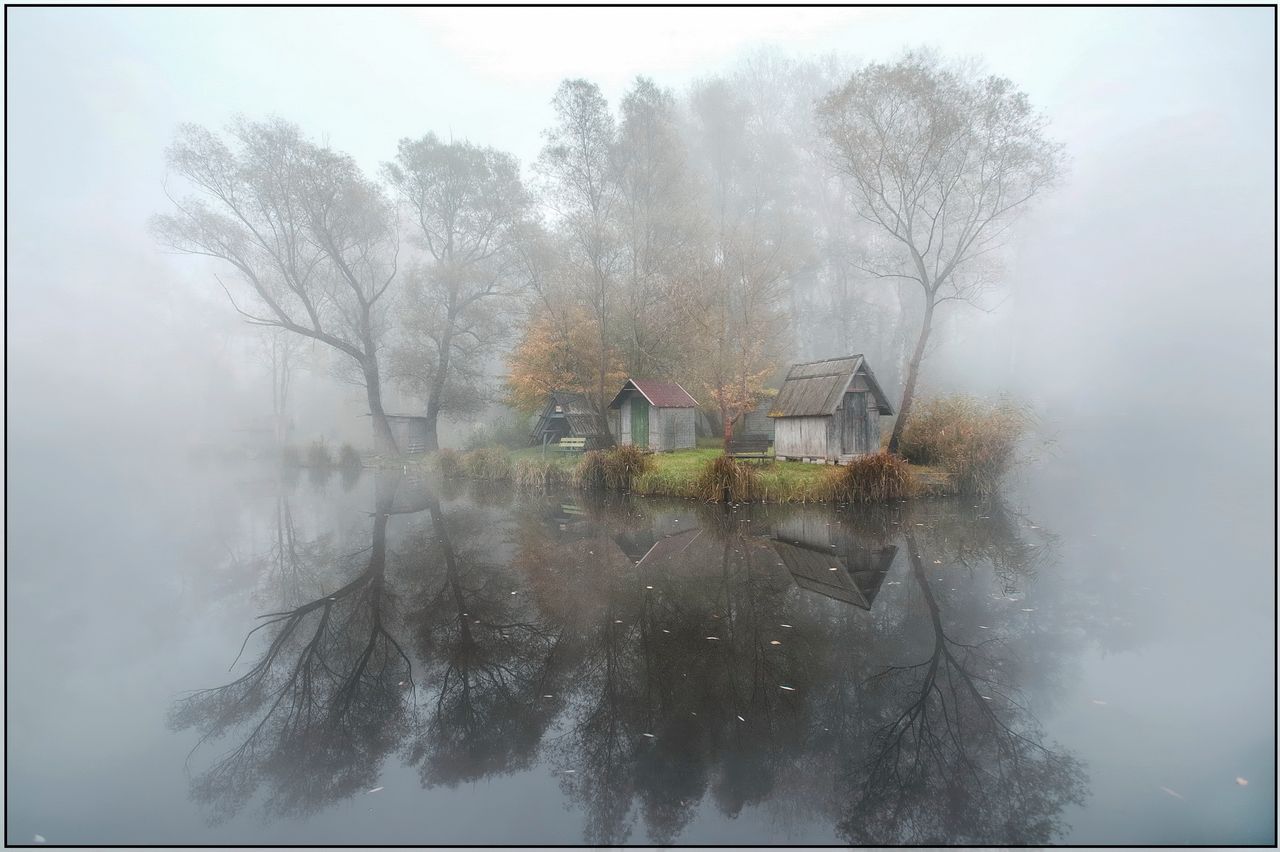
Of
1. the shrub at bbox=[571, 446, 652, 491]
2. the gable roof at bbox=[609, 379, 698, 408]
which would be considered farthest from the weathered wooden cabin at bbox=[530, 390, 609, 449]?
the shrub at bbox=[571, 446, 652, 491]

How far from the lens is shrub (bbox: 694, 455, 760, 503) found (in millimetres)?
14305

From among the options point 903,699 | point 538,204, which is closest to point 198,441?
point 538,204

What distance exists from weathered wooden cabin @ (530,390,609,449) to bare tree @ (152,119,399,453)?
849cm

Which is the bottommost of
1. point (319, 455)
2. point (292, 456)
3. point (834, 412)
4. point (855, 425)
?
point (292, 456)

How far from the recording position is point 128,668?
17.8 feet

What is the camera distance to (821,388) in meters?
18.0

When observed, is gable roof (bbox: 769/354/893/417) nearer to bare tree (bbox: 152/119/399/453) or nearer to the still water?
the still water

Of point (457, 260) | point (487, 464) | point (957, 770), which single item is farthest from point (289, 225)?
point (957, 770)

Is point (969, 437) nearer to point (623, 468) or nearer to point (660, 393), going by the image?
point (623, 468)

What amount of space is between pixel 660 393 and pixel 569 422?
441 centimetres

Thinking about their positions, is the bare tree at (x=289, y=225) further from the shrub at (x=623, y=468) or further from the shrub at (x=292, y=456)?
the shrub at (x=623, y=468)

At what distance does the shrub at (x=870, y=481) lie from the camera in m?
13.9

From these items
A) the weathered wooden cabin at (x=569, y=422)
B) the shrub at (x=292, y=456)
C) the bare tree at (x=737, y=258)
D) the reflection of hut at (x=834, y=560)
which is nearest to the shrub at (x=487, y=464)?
the weathered wooden cabin at (x=569, y=422)

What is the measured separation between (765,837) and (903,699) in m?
1.88
